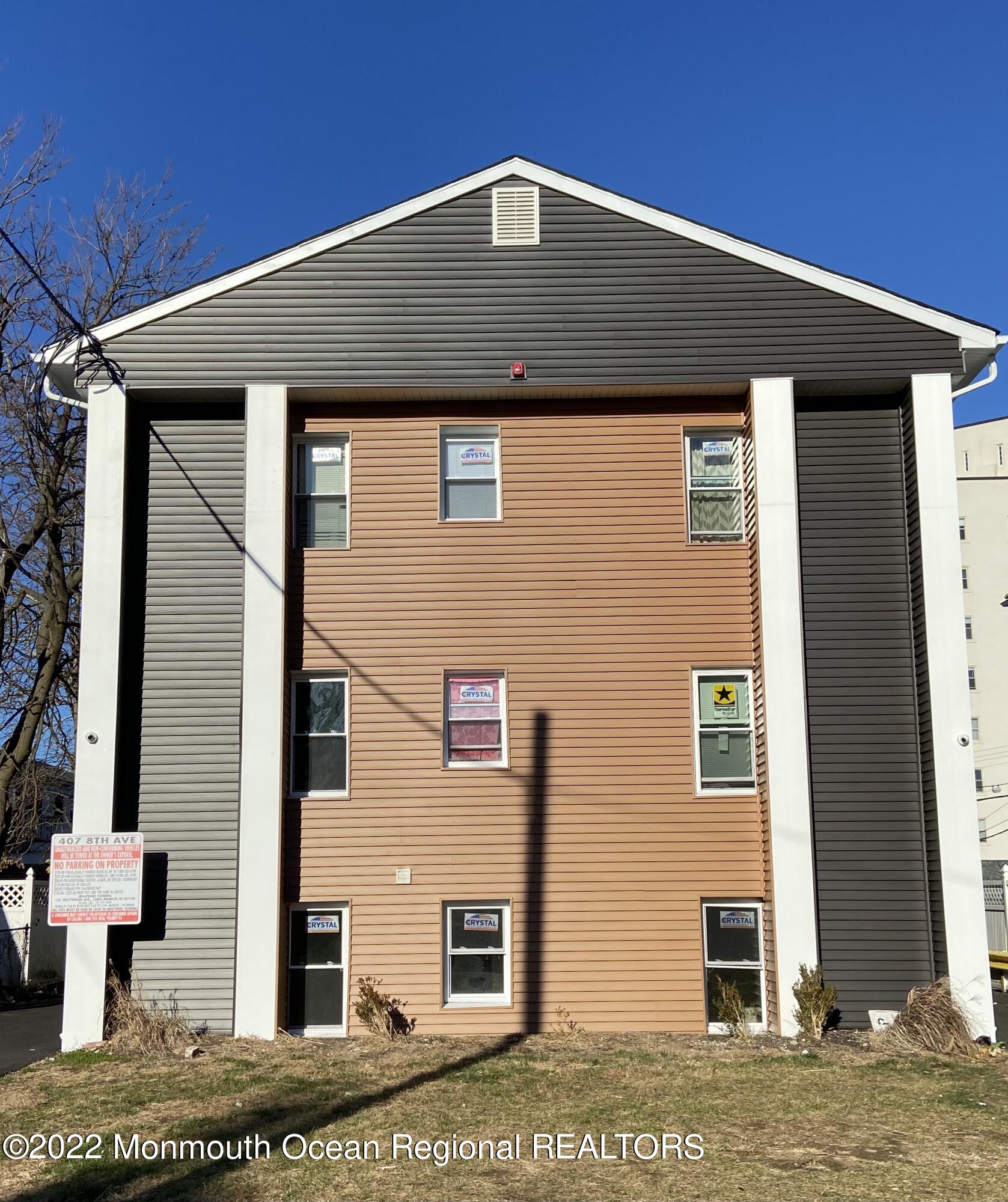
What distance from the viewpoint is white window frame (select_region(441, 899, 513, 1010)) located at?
1407 cm

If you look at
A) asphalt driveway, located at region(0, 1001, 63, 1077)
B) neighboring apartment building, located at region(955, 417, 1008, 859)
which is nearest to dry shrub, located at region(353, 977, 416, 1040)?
asphalt driveway, located at region(0, 1001, 63, 1077)

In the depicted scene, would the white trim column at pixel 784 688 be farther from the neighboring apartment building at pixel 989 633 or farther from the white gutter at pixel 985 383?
the neighboring apartment building at pixel 989 633

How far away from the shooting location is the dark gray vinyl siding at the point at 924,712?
1381 cm

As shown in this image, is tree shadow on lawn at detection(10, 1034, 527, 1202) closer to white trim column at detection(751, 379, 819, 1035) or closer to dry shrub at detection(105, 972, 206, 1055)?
dry shrub at detection(105, 972, 206, 1055)

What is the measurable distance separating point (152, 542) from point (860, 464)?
8654 mm

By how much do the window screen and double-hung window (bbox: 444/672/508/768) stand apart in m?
1.25

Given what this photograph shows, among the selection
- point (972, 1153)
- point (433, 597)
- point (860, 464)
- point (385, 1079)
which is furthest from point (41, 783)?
point (972, 1153)

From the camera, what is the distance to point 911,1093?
11.0 m

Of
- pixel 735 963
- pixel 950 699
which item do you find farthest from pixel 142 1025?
pixel 950 699

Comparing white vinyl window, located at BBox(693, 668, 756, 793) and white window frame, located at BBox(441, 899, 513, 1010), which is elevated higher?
white vinyl window, located at BBox(693, 668, 756, 793)

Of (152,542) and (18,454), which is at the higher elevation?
(18,454)

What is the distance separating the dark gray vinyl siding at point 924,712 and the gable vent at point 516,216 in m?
5.05

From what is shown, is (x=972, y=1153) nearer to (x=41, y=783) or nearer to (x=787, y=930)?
(x=787, y=930)

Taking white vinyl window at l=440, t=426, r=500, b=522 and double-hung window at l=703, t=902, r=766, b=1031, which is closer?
double-hung window at l=703, t=902, r=766, b=1031
